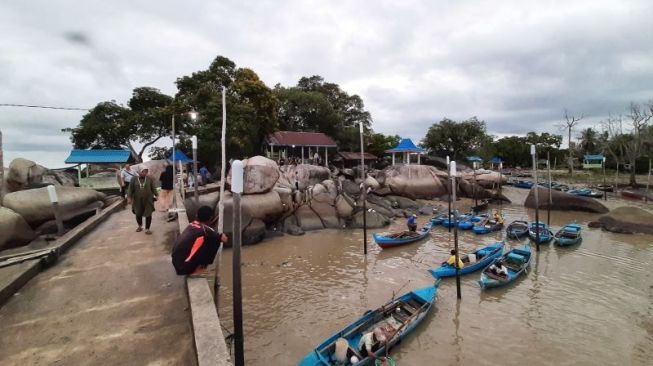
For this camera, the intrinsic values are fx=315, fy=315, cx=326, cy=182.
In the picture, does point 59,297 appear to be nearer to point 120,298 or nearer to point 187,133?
point 120,298

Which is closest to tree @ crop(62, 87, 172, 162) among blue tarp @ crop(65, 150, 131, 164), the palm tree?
blue tarp @ crop(65, 150, 131, 164)

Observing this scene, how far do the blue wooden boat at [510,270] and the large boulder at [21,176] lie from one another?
26.0 meters

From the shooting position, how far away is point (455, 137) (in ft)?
196

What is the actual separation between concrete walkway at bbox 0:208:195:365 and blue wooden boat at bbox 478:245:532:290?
1187cm

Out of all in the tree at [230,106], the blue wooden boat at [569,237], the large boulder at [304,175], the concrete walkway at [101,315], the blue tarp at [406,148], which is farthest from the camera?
the blue tarp at [406,148]

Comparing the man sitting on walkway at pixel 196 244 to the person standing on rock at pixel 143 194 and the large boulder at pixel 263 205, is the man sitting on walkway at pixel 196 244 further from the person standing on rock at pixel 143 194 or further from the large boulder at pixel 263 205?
the large boulder at pixel 263 205

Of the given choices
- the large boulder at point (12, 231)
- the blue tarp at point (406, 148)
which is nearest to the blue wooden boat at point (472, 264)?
the large boulder at point (12, 231)

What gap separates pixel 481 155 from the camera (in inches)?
2473

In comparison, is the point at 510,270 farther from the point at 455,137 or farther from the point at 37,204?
the point at 455,137

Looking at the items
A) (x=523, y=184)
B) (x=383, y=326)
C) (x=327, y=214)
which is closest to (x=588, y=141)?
(x=523, y=184)

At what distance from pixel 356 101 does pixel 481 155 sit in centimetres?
2926

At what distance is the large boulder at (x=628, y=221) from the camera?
23250 millimetres

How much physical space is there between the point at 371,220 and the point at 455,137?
4118 cm

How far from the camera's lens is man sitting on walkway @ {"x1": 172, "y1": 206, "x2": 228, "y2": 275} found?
19.5 feet
